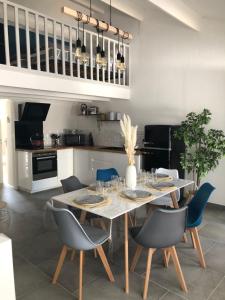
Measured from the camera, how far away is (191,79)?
4.39 m

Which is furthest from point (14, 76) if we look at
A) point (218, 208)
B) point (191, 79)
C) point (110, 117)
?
point (218, 208)

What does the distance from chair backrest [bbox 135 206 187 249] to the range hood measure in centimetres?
410

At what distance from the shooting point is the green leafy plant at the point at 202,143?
3.71 m

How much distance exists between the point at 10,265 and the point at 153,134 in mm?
3399

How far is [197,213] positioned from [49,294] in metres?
1.61

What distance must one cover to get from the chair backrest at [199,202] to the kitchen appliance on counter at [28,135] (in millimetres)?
3749

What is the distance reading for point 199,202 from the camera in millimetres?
2699

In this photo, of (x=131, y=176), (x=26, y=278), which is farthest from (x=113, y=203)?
(x=26, y=278)

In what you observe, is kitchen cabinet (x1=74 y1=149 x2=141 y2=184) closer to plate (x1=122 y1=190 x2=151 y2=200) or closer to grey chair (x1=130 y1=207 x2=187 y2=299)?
plate (x1=122 y1=190 x2=151 y2=200)

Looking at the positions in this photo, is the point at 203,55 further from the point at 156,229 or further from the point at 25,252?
the point at 25,252

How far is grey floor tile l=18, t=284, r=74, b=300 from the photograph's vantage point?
210cm

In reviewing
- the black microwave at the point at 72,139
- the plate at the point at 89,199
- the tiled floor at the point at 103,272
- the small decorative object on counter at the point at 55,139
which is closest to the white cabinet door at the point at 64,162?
the black microwave at the point at 72,139

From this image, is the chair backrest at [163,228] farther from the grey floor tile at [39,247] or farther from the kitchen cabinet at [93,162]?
the kitchen cabinet at [93,162]

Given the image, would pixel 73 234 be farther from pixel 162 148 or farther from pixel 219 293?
pixel 162 148
